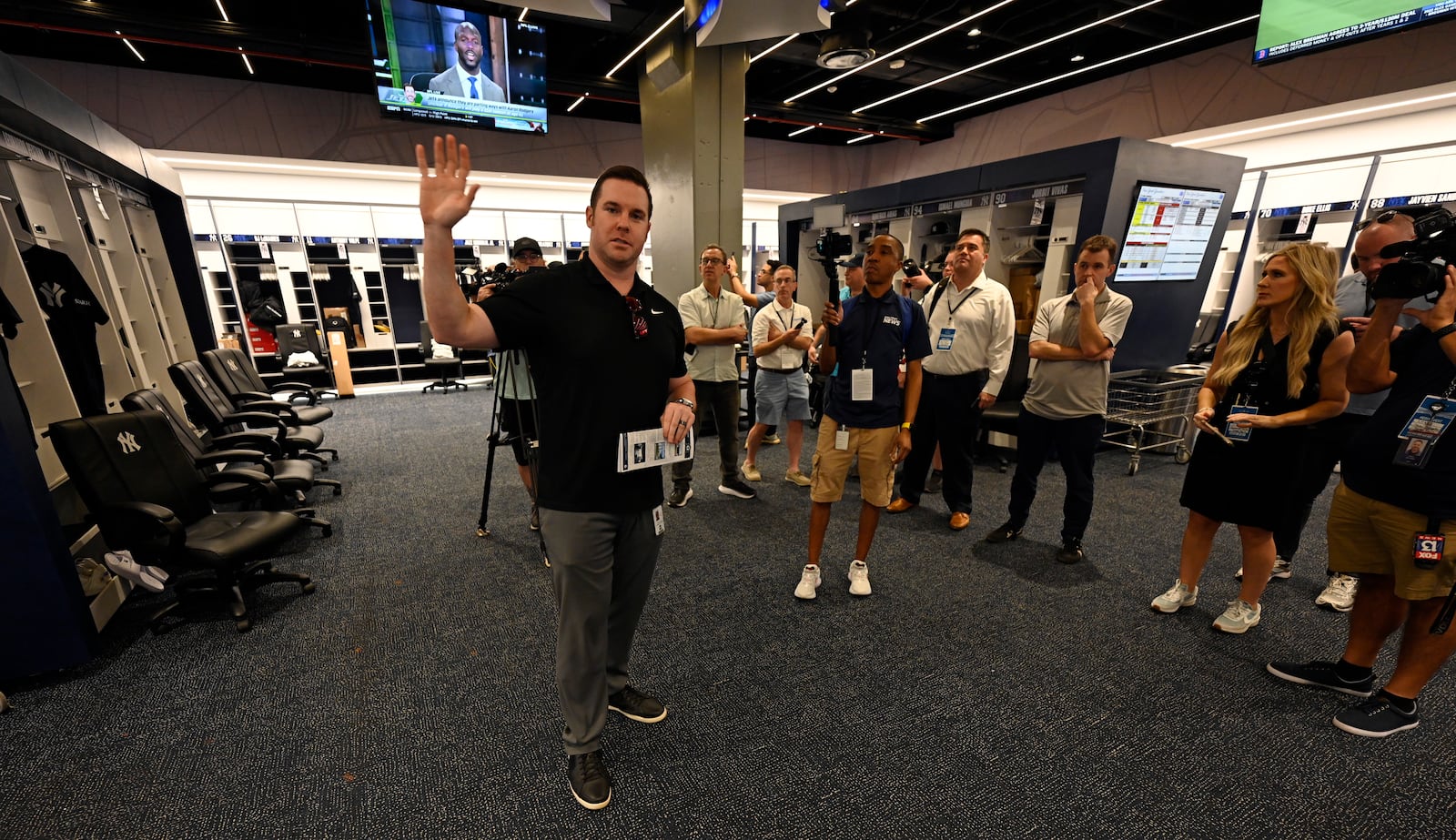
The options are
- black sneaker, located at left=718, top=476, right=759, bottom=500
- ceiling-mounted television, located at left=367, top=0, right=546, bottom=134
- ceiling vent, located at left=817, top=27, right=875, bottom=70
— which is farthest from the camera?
ceiling vent, located at left=817, top=27, right=875, bottom=70

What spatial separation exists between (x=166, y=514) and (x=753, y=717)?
8.58 feet

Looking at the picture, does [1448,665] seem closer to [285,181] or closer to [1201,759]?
[1201,759]

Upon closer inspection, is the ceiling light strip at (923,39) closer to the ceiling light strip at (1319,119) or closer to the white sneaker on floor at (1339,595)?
the ceiling light strip at (1319,119)

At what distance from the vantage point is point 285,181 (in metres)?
7.88

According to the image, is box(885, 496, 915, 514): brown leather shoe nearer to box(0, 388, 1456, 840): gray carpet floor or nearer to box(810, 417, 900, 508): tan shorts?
box(0, 388, 1456, 840): gray carpet floor

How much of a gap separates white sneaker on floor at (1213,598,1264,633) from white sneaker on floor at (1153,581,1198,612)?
0.47ft

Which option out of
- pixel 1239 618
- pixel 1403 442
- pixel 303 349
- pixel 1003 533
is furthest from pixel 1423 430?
pixel 303 349

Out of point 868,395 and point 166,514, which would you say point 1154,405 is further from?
point 166,514

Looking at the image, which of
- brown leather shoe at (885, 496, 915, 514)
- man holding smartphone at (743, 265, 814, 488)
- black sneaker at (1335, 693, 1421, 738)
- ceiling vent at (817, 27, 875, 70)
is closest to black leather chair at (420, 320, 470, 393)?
man holding smartphone at (743, 265, 814, 488)

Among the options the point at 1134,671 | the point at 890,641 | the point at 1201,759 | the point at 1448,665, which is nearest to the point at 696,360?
the point at 890,641

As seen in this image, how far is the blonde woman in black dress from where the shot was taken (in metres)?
2.02

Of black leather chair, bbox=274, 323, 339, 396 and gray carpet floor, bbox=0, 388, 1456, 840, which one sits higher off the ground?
black leather chair, bbox=274, 323, 339, 396

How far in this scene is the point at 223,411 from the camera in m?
4.05

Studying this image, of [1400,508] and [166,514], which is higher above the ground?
[1400,508]
